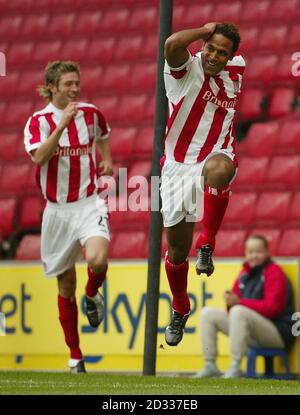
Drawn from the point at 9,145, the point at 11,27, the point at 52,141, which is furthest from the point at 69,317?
the point at 11,27

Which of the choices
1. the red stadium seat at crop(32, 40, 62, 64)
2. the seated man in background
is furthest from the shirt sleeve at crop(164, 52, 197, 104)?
the red stadium seat at crop(32, 40, 62, 64)

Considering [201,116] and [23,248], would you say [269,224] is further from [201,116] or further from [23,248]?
[201,116]

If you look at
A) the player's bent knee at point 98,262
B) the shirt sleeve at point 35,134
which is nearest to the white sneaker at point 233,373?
the player's bent knee at point 98,262

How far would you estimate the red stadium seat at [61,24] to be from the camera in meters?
14.7

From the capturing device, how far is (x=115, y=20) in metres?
14.3

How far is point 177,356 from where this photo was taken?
9.51 m

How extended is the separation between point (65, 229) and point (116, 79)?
513 centimetres

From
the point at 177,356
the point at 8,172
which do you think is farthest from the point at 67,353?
the point at 8,172

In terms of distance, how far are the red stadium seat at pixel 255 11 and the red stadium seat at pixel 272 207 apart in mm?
2516

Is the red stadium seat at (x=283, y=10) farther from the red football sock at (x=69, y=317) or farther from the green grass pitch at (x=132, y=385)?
the green grass pitch at (x=132, y=385)

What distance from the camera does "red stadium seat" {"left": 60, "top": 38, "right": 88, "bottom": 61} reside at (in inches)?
562

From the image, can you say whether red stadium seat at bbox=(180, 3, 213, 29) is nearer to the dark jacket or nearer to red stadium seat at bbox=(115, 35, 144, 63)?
red stadium seat at bbox=(115, 35, 144, 63)

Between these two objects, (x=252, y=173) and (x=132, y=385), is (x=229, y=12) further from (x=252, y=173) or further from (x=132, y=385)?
(x=132, y=385)

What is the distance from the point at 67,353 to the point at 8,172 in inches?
146
